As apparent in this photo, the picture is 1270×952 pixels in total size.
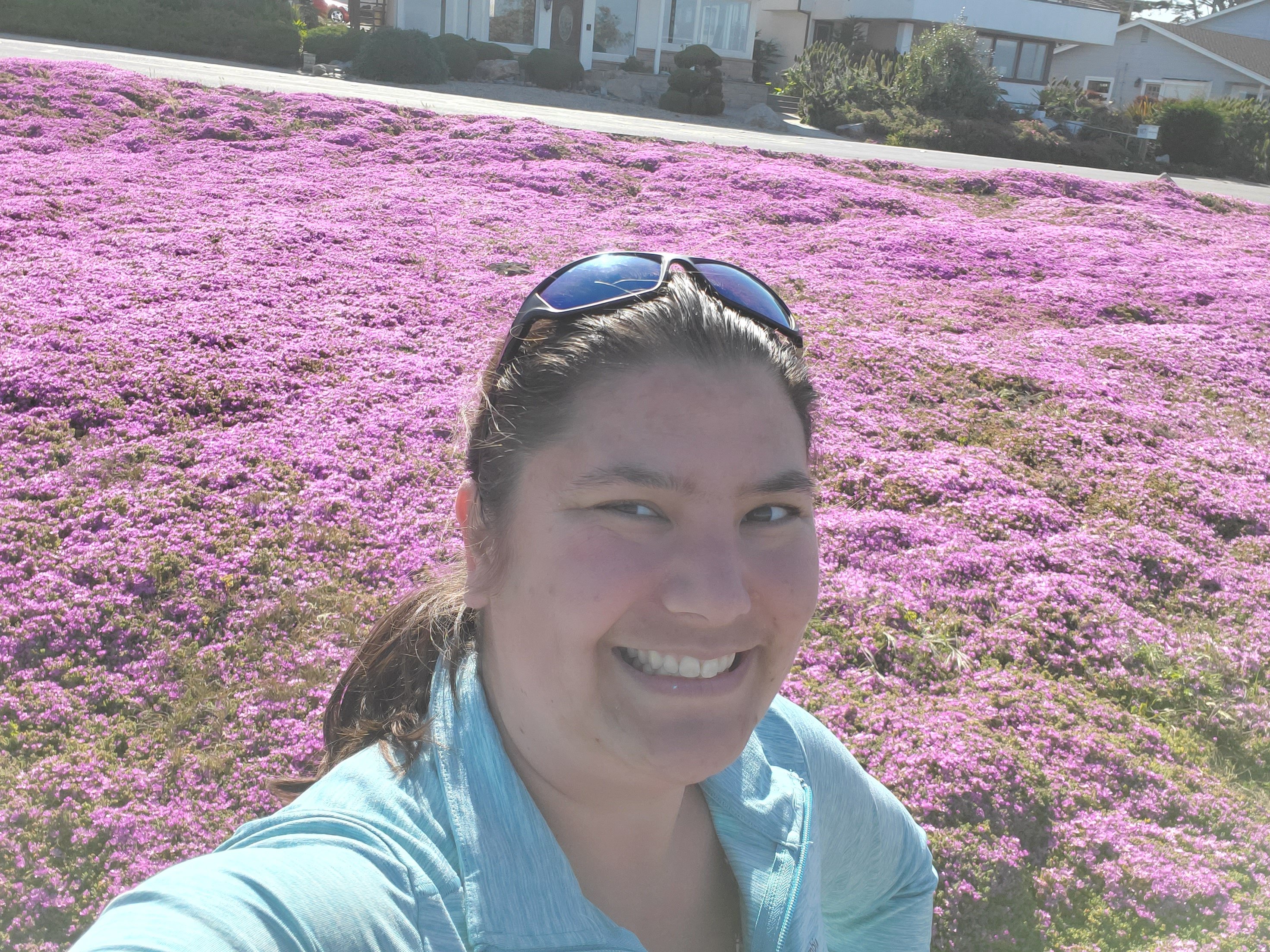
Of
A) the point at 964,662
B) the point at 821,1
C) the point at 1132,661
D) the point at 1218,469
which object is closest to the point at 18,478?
the point at 964,662

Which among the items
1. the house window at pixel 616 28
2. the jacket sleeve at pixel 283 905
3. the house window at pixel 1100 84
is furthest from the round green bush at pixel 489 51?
the jacket sleeve at pixel 283 905

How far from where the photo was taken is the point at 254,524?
186 inches

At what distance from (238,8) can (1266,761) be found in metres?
34.4

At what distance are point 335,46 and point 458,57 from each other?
393cm

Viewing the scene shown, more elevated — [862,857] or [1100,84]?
[1100,84]

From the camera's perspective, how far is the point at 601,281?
1496mm

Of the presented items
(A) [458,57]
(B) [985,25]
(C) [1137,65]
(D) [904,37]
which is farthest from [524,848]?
(C) [1137,65]

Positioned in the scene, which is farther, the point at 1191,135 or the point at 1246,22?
the point at 1246,22

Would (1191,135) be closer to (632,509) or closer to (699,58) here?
(699,58)

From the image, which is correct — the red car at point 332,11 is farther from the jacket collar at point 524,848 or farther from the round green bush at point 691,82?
the jacket collar at point 524,848

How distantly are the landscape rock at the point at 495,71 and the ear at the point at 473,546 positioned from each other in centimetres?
3414

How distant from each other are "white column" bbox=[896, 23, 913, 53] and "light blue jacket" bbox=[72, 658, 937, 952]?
160 ft

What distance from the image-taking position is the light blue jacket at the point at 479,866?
3.31 feet

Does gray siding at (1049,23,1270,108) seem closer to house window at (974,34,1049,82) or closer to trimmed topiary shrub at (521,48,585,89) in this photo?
house window at (974,34,1049,82)
